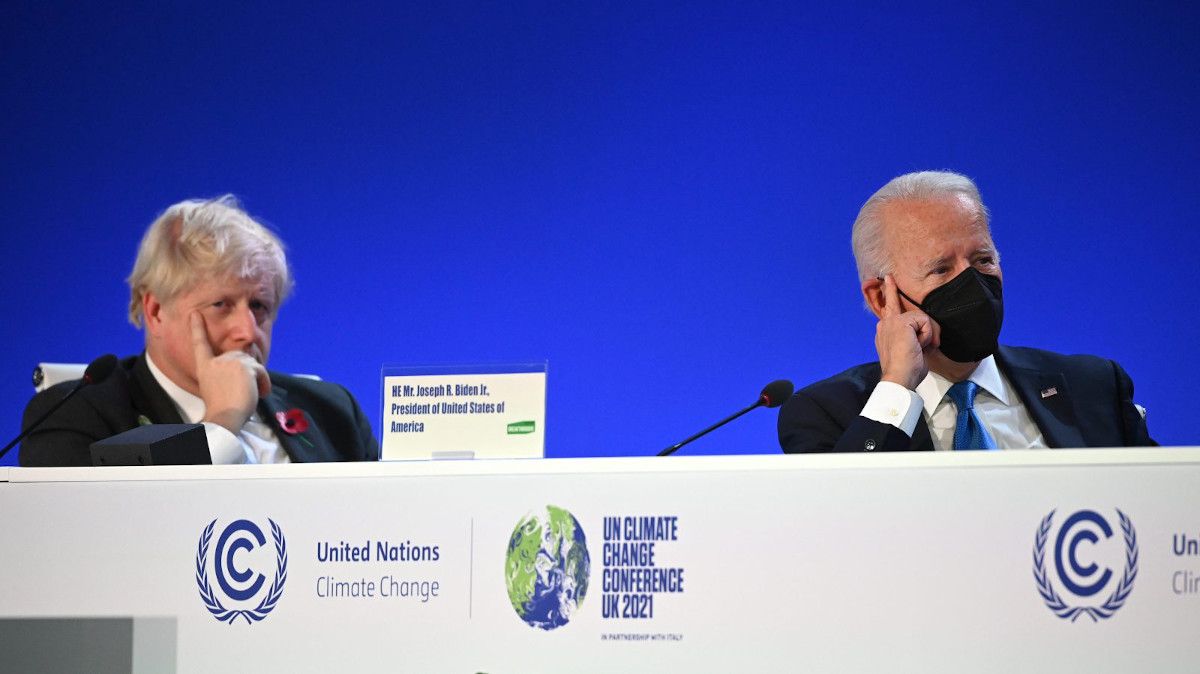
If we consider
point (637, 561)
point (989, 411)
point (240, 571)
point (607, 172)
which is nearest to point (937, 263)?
point (989, 411)

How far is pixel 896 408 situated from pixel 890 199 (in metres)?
0.63

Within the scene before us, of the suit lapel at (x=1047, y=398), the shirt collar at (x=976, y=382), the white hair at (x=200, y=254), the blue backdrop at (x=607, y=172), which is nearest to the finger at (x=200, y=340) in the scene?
the white hair at (x=200, y=254)

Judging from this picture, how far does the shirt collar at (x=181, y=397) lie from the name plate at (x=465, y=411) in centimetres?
109

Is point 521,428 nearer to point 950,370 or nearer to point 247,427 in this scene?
point 950,370

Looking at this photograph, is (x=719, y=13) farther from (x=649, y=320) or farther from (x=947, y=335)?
(x=947, y=335)

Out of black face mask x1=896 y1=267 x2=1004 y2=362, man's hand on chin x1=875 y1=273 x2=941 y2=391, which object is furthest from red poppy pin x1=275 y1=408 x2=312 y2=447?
black face mask x1=896 y1=267 x2=1004 y2=362

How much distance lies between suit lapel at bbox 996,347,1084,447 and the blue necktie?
0.11 metres

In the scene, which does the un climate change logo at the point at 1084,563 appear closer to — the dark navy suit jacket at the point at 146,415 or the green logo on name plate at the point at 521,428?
the green logo on name plate at the point at 521,428

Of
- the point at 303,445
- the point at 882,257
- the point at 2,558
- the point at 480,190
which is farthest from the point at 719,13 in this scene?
the point at 2,558

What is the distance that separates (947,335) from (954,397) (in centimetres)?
15

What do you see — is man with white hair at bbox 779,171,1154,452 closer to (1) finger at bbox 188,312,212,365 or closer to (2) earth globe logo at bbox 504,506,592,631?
(2) earth globe logo at bbox 504,506,592,631

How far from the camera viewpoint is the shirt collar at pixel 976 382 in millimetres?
2746

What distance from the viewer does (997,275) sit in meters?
2.77

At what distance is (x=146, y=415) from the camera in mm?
3221
